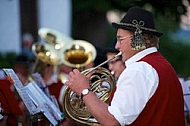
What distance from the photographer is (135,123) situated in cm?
412

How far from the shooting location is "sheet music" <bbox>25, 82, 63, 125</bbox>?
5.26m

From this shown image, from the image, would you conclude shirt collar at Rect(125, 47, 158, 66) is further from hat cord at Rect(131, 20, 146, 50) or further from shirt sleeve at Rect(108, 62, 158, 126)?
shirt sleeve at Rect(108, 62, 158, 126)

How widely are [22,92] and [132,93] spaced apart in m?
1.28

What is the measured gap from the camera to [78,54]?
8289mm

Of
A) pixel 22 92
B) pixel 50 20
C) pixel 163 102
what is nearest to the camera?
pixel 163 102

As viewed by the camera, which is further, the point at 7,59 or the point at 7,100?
the point at 7,59

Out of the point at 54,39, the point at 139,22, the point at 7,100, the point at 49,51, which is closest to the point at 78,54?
the point at 49,51

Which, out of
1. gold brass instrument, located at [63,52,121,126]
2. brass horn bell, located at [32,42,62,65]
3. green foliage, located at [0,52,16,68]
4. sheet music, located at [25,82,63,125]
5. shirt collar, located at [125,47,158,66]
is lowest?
green foliage, located at [0,52,16,68]

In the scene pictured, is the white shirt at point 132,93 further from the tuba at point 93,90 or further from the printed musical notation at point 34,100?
the printed musical notation at point 34,100

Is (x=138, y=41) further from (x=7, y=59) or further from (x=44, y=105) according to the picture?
(x=7, y=59)

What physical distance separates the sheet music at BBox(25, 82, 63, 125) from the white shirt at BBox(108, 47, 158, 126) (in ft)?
4.25

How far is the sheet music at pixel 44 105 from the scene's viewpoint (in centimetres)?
526

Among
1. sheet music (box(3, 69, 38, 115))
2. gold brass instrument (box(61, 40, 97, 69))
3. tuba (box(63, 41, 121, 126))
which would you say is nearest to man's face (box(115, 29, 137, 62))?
tuba (box(63, 41, 121, 126))

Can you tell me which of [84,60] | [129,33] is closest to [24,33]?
[84,60]
